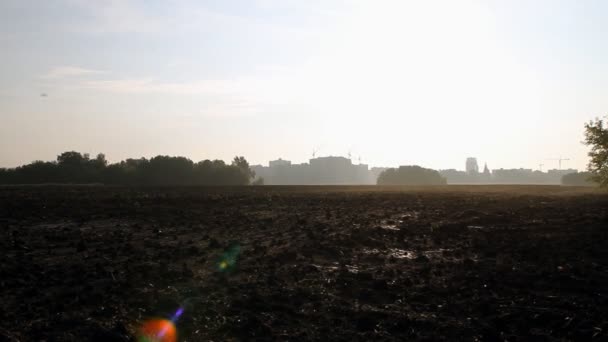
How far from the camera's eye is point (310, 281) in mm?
12734

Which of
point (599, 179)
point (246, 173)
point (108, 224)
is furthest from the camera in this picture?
point (246, 173)

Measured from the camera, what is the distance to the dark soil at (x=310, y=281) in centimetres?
921

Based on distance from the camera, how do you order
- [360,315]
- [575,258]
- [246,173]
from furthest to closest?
1. [246,173]
2. [575,258]
3. [360,315]

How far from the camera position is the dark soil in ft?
30.2

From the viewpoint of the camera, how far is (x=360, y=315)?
10000mm

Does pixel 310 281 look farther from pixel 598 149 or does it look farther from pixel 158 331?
pixel 598 149

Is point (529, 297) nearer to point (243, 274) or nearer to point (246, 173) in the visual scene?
point (243, 274)

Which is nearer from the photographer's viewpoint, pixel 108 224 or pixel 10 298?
pixel 10 298

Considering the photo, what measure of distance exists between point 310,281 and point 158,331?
4762mm

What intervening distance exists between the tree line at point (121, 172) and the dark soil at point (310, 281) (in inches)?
2907

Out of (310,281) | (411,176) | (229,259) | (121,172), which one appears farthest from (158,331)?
(411,176)

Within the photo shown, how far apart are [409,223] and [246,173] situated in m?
98.1

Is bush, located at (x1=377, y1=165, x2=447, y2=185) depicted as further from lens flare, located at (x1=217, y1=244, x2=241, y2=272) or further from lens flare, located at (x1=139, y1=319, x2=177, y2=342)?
lens flare, located at (x1=139, y1=319, x2=177, y2=342)

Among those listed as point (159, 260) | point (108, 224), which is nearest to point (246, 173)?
point (108, 224)
